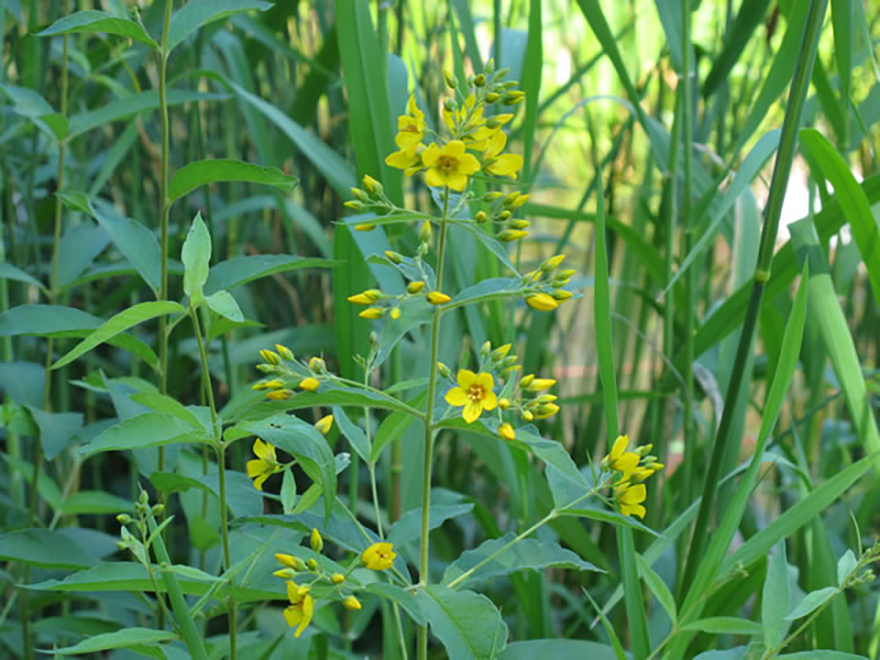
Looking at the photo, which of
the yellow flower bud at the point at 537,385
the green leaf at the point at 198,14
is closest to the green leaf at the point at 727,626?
the yellow flower bud at the point at 537,385

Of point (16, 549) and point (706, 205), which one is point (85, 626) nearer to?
point (16, 549)

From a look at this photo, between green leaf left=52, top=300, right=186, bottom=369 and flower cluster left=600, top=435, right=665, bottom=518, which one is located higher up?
green leaf left=52, top=300, right=186, bottom=369

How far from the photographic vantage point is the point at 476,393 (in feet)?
1.74

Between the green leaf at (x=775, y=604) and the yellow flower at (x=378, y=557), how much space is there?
248mm

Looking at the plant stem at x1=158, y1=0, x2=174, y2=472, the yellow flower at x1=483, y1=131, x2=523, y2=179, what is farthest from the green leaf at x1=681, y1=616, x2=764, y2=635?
the plant stem at x1=158, y1=0, x2=174, y2=472

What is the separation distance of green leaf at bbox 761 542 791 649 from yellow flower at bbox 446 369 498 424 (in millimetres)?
233

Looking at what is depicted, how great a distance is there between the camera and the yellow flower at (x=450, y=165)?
51 centimetres

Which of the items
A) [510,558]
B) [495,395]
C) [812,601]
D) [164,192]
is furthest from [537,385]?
[164,192]

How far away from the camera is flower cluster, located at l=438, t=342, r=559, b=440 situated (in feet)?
1.65

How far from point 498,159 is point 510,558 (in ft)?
0.84

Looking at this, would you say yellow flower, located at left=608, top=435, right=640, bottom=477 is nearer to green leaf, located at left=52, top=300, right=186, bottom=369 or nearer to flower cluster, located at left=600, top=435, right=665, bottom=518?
flower cluster, located at left=600, top=435, right=665, bottom=518

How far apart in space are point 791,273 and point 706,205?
0.11m

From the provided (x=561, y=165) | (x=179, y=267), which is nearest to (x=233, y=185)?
(x=179, y=267)

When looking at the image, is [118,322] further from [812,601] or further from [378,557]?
[812,601]
